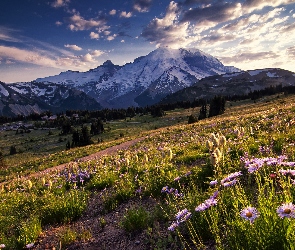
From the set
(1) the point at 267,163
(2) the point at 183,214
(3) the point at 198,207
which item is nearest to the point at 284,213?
(3) the point at 198,207

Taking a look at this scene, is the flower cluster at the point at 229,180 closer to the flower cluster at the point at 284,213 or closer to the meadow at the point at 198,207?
the meadow at the point at 198,207

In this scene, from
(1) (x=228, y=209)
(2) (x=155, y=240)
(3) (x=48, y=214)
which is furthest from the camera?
(3) (x=48, y=214)

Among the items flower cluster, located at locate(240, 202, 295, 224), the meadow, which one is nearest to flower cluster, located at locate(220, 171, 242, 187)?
the meadow

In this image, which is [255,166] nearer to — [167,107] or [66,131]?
[66,131]

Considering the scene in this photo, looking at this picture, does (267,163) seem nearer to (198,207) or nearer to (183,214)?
(198,207)

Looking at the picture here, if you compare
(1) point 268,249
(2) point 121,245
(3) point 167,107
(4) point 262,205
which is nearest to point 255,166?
(4) point 262,205

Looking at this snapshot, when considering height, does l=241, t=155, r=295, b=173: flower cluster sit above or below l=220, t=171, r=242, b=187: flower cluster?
above

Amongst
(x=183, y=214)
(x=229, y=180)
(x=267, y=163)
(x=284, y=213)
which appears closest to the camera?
(x=284, y=213)

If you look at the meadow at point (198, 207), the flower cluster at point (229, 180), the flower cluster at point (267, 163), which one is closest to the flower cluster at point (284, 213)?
the meadow at point (198, 207)

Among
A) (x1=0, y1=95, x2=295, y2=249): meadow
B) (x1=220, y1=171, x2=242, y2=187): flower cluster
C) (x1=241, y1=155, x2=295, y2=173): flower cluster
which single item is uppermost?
(x1=241, y1=155, x2=295, y2=173): flower cluster

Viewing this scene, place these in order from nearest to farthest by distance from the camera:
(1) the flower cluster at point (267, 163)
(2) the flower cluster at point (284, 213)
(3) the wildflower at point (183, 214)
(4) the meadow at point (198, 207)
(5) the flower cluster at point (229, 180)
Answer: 1. (2) the flower cluster at point (284, 213)
2. (4) the meadow at point (198, 207)
3. (3) the wildflower at point (183, 214)
4. (5) the flower cluster at point (229, 180)
5. (1) the flower cluster at point (267, 163)

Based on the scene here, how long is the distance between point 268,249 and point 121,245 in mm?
3484

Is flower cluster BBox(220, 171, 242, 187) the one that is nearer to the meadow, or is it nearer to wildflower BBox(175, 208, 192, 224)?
the meadow

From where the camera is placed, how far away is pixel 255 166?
13.1 feet
